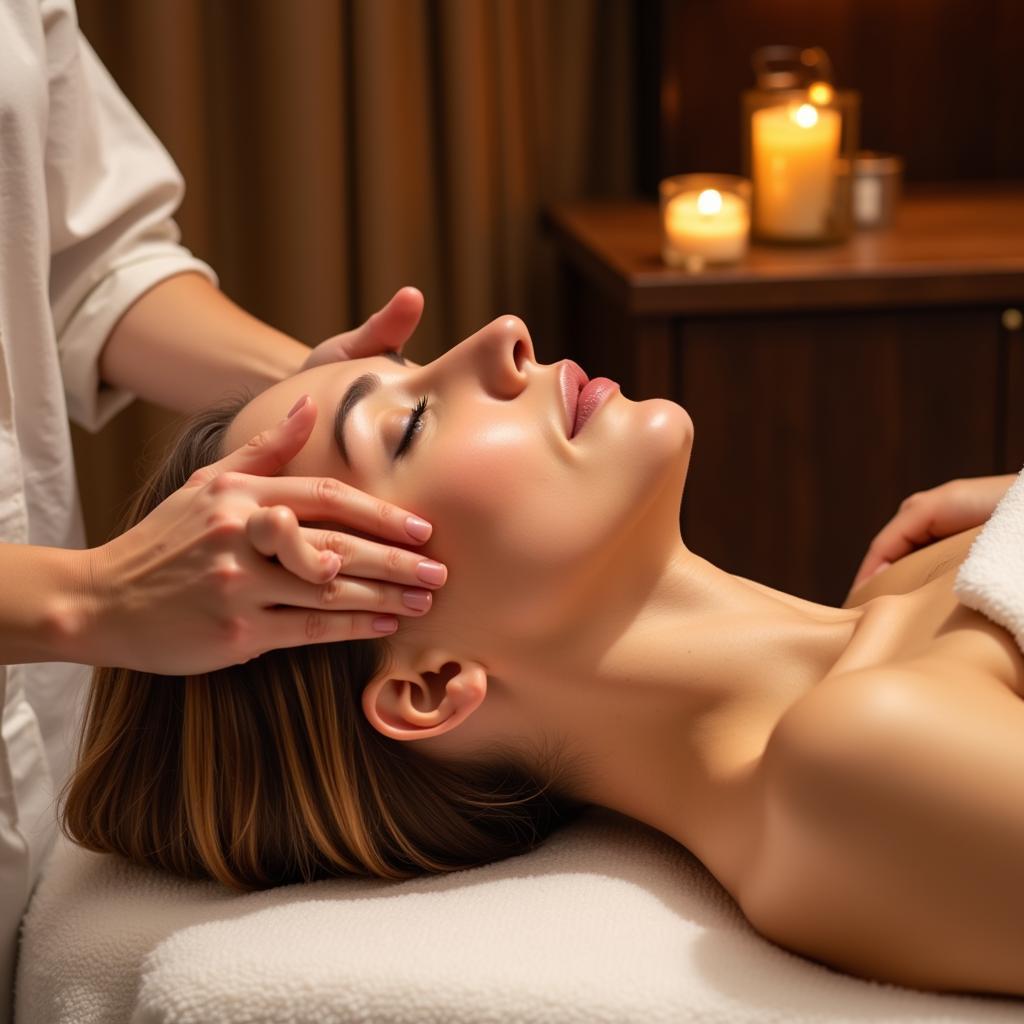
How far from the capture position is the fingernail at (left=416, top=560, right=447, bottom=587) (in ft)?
3.57

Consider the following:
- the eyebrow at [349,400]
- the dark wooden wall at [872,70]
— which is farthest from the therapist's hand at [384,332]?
the dark wooden wall at [872,70]

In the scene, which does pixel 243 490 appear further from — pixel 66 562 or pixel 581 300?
pixel 581 300

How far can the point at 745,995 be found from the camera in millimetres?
952

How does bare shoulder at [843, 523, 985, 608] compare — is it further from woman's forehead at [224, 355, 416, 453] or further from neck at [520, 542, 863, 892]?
woman's forehead at [224, 355, 416, 453]

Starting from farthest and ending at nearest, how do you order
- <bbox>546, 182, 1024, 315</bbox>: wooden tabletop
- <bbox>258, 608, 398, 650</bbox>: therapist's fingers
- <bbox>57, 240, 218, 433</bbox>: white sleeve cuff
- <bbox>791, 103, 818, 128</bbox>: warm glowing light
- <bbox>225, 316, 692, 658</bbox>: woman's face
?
<bbox>791, 103, 818, 128</bbox>: warm glowing light, <bbox>546, 182, 1024, 315</bbox>: wooden tabletop, <bbox>57, 240, 218, 433</bbox>: white sleeve cuff, <bbox>225, 316, 692, 658</bbox>: woman's face, <bbox>258, 608, 398, 650</bbox>: therapist's fingers

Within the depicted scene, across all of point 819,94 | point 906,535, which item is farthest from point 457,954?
point 819,94

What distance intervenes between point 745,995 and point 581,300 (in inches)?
74.8

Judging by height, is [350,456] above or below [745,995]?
above

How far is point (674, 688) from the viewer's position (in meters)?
1.21

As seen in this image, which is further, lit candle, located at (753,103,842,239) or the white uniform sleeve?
lit candle, located at (753,103,842,239)

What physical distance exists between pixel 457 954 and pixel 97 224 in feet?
3.19

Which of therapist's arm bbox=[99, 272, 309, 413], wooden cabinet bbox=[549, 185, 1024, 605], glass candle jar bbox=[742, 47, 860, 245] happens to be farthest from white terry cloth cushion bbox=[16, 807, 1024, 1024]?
glass candle jar bbox=[742, 47, 860, 245]

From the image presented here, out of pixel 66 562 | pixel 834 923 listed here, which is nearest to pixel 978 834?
pixel 834 923

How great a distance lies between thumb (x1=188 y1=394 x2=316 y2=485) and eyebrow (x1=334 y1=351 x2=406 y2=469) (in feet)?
0.25
